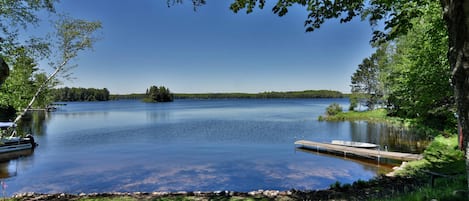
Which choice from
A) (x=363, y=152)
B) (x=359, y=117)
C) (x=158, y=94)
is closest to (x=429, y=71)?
(x=363, y=152)

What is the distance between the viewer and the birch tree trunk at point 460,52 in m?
3.10

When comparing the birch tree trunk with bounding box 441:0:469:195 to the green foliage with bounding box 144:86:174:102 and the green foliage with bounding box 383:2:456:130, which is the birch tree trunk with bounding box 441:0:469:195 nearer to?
the green foliage with bounding box 383:2:456:130

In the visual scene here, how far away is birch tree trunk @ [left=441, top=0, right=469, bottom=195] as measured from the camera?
3.10 metres

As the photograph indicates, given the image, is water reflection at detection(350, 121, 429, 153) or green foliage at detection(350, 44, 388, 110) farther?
green foliage at detection(350, 44, 388, 110)

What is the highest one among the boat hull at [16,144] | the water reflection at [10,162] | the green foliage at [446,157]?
the green foliage at [446,157]

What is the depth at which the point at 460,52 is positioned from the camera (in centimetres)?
318

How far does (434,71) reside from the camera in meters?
16.5

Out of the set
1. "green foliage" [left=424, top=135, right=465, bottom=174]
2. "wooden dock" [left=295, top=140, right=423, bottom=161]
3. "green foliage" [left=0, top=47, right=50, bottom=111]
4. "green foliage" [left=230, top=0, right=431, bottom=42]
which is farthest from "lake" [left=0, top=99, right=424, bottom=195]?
"green foliage" [left=230, top=0, right=431, bottom=42]

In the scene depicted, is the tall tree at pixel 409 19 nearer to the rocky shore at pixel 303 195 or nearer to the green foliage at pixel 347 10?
the green foliage at pixel 347 10

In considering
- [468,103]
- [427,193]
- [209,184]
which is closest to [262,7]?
[468,103]

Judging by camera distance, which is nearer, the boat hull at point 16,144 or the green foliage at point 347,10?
the green foliage at point 347,10

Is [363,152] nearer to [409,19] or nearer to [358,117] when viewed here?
[409,19]

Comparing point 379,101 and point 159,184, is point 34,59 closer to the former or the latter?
point 159,184

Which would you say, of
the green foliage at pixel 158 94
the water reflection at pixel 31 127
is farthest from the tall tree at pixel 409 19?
the green foliage at pixel 158 94
